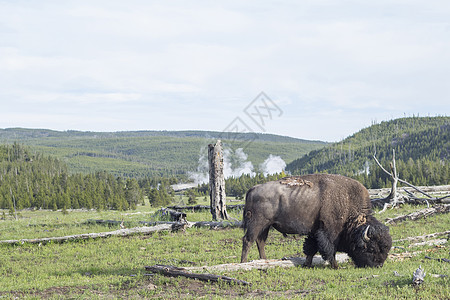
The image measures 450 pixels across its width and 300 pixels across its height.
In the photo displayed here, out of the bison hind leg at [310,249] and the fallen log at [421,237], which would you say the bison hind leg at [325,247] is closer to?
the bison hind leg at [310,249]

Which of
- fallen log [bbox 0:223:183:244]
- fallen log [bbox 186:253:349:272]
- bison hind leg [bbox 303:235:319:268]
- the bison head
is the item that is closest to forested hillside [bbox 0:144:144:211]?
fallen log [bbox 0:223:183:244]

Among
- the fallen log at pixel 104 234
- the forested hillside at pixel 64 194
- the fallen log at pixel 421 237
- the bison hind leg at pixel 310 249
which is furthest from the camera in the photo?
the forested hillside at pixel 64 194

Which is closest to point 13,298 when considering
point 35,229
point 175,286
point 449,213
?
point 175,286

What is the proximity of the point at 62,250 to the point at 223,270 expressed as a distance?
328 inches

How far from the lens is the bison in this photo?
36.7 ft

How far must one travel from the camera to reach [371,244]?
11.1 metres

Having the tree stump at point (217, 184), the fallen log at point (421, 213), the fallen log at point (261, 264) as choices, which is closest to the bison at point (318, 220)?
the fallen log at point (261, 264)

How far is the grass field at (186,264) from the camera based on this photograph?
27.6 ft

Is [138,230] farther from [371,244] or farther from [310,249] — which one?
[371,244]

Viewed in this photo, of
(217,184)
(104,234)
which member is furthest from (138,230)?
(217,184)

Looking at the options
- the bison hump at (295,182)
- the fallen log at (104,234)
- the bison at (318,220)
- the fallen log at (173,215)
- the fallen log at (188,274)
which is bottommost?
the fallen log at (104,234)

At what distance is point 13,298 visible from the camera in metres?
8.73

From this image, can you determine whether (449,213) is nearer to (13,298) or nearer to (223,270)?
(223,270)

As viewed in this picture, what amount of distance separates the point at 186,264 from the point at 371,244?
557 centimetres
